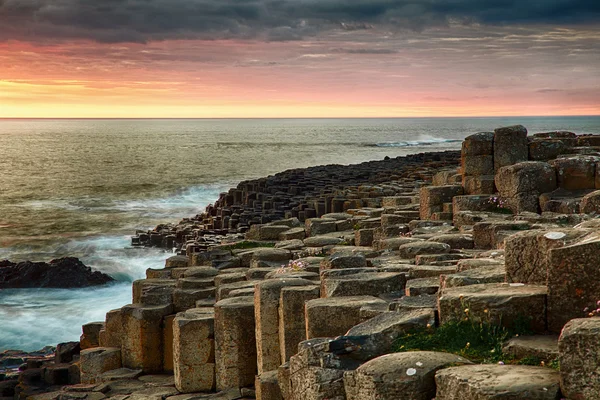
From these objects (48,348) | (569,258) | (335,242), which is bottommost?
(48,348)

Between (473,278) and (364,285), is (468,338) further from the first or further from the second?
(364,285)

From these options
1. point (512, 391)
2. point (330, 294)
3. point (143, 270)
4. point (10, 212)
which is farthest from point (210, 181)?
point (512, 391)

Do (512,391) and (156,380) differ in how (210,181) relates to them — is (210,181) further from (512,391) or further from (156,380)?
(512,391)

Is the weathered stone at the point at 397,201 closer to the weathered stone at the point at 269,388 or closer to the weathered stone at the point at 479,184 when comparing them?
the weathered stone at the point at 479,184

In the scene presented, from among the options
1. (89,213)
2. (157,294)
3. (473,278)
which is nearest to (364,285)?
(473,278)

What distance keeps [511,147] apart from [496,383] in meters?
11.9

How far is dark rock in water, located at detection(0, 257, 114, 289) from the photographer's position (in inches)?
945

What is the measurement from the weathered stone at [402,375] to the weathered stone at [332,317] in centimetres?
202

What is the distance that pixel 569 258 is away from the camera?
20.1 feet

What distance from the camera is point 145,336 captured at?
41.7 ft

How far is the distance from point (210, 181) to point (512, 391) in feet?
205

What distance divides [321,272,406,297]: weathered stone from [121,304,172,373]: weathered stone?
4.41 metres

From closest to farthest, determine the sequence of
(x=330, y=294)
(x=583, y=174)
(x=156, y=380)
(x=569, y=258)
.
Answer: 1. (x=569, y=258)
2. (x=330, y=294)
3. (x=156, y=380)
4. (x=583, y=174)

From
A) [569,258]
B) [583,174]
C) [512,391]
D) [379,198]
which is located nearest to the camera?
[512,391]
